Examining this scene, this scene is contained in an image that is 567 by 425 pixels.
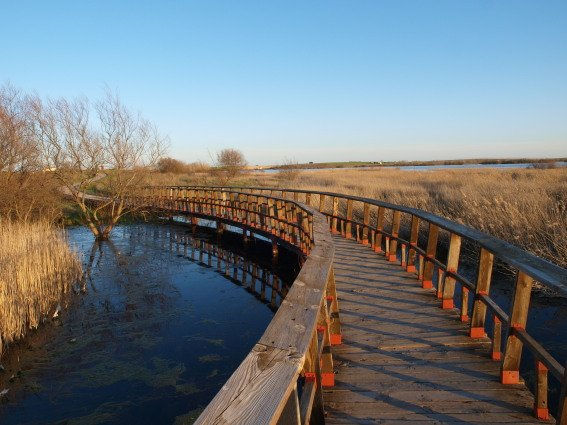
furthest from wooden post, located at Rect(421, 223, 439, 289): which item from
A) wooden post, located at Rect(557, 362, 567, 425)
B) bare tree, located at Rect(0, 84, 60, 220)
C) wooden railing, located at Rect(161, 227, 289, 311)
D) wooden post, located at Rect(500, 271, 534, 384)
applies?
bare tree, located at Rect(0, 84, 60, 220)

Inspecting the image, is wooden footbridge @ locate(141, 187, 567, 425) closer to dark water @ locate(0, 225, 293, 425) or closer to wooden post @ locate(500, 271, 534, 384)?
wooden post @ locate(500, 271, 534, 384)

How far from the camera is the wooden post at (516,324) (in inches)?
118

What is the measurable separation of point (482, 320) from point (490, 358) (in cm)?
50

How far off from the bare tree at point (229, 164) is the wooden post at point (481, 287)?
4423 centimetres

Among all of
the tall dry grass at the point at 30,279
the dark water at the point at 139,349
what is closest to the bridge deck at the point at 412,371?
the dark water at the point at 139,349

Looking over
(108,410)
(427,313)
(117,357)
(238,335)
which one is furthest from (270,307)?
(427,313)

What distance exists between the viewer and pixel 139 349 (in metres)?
6.99

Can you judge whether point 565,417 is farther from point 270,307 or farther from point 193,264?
point 193,264

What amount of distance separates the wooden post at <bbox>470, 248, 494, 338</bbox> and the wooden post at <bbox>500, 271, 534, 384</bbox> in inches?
→ 25.4

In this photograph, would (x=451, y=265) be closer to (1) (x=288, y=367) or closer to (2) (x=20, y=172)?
(1) (x=288, y=367)

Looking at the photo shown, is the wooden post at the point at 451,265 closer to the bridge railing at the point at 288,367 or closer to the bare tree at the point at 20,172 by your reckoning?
the bridge railing at the point at 288,367

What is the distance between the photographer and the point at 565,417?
2.21 m

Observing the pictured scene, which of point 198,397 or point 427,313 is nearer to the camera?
point 427,313

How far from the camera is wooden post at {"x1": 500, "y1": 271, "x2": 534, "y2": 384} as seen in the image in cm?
301
